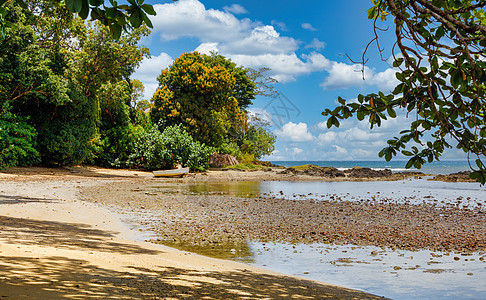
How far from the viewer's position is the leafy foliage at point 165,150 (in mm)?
29328

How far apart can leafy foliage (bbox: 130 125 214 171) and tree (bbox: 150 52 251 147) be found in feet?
11.2

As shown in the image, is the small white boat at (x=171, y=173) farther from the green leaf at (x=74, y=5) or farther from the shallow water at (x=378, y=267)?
the green leaf at (x=74, y=5)

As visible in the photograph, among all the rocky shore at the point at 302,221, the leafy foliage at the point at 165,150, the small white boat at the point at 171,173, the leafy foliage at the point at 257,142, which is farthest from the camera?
the leafy foliage at the point at 257,142

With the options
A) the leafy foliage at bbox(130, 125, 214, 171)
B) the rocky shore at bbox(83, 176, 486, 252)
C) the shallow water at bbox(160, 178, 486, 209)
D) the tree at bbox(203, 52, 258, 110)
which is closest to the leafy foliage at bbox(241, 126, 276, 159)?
the tree at bbox(203, 52, 258, 110)

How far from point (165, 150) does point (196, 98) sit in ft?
25.4

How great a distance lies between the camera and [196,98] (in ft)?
115

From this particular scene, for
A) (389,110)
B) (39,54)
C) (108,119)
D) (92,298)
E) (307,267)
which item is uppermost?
(39,54)

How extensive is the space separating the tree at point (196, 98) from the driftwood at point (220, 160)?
7.82 ft

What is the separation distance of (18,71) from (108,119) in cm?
1086

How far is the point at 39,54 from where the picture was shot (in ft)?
69.6

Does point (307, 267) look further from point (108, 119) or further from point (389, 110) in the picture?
point (108, 119)

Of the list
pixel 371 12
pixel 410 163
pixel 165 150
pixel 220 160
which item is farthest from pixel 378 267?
pixel 220 160

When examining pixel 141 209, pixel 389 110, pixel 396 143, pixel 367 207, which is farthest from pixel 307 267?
pixel 367 207

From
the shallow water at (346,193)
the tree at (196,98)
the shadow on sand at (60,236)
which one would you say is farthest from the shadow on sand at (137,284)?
the tree at (196,98)
